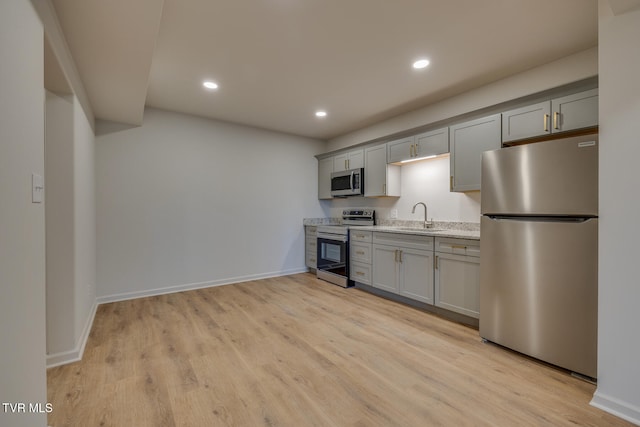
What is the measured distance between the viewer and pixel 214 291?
405 centimetres

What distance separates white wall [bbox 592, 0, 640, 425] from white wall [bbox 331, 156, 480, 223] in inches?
65.0

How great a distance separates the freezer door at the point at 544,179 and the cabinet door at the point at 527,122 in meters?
0.58

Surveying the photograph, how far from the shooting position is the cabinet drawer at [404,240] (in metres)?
3.22

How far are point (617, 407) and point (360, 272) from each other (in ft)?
8.89

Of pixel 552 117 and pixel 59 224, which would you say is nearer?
pixel 59 224

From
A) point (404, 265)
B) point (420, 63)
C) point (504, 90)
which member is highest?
point (420, 63)

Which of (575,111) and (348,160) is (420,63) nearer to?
(575,111)

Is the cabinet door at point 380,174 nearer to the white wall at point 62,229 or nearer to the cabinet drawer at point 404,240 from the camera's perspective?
the cabinet drawer at point 404,240

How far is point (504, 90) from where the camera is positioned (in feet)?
9.69

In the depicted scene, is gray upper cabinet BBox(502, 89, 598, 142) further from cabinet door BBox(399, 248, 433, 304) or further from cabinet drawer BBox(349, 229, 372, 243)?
cabinet drawer BBox(349, 229, 372, 243)

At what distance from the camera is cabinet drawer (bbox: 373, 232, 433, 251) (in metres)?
3.22

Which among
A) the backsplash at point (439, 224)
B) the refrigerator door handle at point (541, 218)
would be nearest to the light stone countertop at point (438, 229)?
the backsplash at point (439, 224)

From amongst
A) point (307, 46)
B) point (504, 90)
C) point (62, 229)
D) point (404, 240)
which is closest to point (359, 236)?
point (404, 240)

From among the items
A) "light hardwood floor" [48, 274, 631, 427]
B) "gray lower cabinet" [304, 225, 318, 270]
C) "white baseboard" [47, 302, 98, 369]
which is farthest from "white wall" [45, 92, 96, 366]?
"gray lower cabinet" [304, 225, 318, 270]
